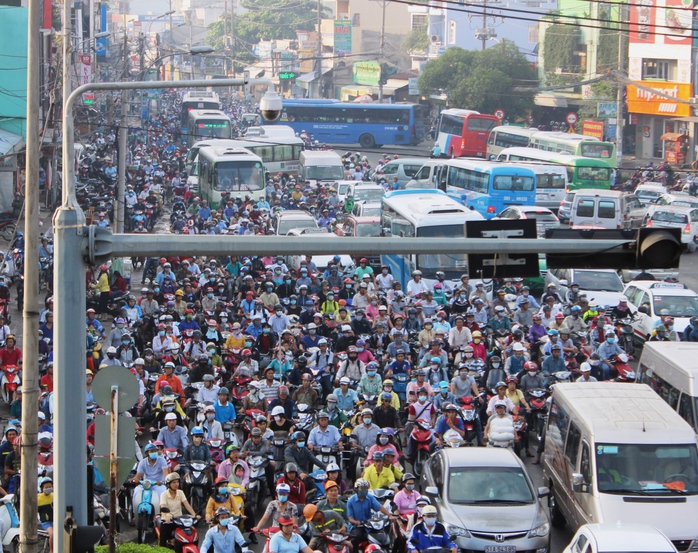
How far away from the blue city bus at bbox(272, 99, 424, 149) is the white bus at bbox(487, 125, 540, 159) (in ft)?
29.6

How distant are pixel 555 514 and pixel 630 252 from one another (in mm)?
7178

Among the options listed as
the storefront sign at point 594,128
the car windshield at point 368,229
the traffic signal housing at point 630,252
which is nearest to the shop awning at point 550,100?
the storefront sign at point 594,128

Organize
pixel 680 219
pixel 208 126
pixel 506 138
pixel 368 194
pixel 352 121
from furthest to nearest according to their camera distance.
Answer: pixel 352 121 < pixel 208 126 < pixel 506 138 < pixel 368 194 < pixel 680 219

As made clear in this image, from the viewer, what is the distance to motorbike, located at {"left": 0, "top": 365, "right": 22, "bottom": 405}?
17656 millimetres

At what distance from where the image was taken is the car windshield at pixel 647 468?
12.2 meters

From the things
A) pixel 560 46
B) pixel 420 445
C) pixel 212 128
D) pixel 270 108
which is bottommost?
pixel 420 445

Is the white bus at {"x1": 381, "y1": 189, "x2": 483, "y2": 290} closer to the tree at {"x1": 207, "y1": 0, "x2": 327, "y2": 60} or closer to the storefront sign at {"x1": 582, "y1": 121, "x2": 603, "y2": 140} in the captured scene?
the storefront sign at {"x1": 582, "y1": 121, "x2": 603, "y2": 140}

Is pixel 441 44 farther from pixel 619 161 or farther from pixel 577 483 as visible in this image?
pixel 577 483

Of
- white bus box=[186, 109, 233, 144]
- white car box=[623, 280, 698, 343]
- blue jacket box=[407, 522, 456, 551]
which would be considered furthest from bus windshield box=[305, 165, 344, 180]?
blue jacket box=[407, 522, 456, 551]

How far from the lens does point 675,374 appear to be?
15.4 m

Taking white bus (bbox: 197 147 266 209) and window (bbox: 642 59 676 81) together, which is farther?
window (bbox: 642 59 676 81)

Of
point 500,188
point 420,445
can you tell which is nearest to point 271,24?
point 500,188

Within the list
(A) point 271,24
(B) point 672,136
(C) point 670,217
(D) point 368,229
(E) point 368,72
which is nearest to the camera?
(D) point 368,229

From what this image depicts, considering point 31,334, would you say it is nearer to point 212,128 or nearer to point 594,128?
point 212,128
